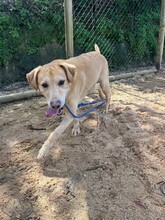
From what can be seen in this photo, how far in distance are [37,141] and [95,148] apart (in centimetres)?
71

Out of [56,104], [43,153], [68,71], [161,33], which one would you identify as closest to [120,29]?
[161,33]

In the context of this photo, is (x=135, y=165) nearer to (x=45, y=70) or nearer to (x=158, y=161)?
(x=158, y=161)

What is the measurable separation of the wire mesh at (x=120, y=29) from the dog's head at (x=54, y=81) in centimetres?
325

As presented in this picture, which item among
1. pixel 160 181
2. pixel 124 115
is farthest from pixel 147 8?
pixel 160 181

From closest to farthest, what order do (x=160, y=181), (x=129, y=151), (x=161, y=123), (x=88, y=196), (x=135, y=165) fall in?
1. (x=88, y=196)
2. (x=160, y=181)
3. (x=135, y=165)
4. (x=129, y=151)
5. (x=161, y=123)

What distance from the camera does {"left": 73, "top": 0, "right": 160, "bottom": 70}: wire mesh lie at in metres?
6.57

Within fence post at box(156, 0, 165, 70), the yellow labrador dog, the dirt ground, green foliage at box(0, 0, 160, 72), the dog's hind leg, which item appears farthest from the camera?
fence post at box(156, 0, 165, 70)

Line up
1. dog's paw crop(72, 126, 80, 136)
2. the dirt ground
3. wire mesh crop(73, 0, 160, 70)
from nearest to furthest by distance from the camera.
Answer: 1. the dirt ground
2. dog's paw crop(72, 126, 80, 136)
3. wire mesh crop(73, 0, 160, 70)

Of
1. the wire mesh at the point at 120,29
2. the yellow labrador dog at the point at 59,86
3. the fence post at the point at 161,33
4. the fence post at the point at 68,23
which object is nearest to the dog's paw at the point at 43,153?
the yellow labrador dog at the point at 59,86

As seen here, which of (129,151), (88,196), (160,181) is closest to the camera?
(88,196)

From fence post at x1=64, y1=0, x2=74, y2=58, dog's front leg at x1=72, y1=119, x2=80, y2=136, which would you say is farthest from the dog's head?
fence post at x1=64, y1=0, x2=74, y2=58

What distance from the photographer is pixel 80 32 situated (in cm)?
648

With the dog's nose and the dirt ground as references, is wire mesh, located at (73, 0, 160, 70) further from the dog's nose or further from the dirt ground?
the dog's nose

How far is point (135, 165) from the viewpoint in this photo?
325 centimetres
